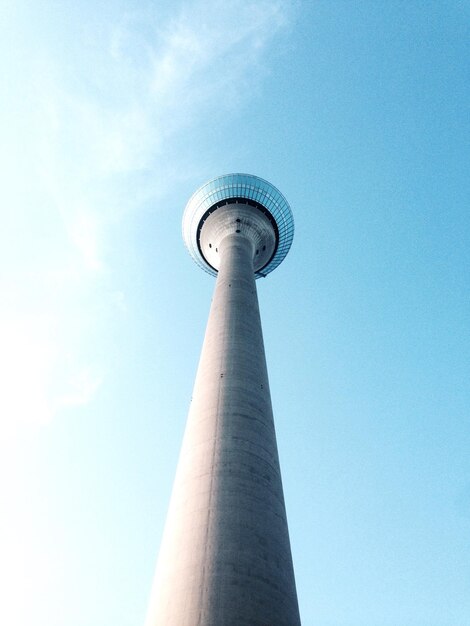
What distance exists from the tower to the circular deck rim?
14.4 metres

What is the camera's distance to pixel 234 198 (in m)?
44.6

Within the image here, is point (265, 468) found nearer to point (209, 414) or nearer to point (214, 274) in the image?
point (209, 414)

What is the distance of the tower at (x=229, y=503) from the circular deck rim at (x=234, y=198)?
14.4m

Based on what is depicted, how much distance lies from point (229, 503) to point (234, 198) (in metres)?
31.7

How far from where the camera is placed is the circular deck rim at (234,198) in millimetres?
44844

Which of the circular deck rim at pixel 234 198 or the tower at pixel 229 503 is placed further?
the circular deck rim at pixel 234 198

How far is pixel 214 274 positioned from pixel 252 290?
16.7 m

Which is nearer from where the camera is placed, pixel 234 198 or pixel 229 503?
pixel 229 503

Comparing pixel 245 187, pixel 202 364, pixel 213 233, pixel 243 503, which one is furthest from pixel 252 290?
pixel 243 503

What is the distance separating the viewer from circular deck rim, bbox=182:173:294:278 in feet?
147

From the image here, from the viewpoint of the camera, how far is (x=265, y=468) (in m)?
20.4

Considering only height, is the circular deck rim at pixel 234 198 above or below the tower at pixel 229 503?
above

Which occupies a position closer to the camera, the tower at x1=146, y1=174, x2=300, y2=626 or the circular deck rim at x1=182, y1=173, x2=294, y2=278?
the tower at x1=146, y1=174, x2=300, y2=626

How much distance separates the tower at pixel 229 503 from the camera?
15.2 meters
